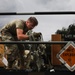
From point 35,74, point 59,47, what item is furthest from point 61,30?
point 35,74

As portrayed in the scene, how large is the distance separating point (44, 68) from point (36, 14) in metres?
0.74

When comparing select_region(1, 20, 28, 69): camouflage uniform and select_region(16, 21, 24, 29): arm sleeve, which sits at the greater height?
select_region(16, 21, 24, 29): arm sleeve

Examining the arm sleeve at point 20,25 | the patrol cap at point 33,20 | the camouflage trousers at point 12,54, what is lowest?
the camouflage trousers at point 12,54

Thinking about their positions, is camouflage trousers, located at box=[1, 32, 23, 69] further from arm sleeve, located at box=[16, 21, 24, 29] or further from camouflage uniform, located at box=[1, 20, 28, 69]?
arm sleeve, located at box=[16, 21, 24, 29]

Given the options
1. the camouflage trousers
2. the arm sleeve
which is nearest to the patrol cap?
the arm sleeve

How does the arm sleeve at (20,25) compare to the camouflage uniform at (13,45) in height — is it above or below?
above

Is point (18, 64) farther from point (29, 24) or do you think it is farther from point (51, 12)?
point (51, 12)

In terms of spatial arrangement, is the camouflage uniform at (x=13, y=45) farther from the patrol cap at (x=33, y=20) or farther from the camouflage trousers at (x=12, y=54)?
the patrol cap at (x=33, y=20)

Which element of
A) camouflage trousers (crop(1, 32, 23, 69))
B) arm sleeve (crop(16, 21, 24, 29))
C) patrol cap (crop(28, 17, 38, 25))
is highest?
patrol cap (crop(28, 17, 38, 25))

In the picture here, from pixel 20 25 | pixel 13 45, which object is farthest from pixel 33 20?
pixel 13 45

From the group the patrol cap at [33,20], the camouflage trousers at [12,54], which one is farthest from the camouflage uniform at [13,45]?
the patrol cap at [33,20]

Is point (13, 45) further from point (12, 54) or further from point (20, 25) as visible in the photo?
point (20, 25)

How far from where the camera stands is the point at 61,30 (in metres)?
5.39

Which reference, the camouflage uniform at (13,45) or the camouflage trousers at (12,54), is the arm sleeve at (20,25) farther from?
the camouflage trousers at (12,54)
